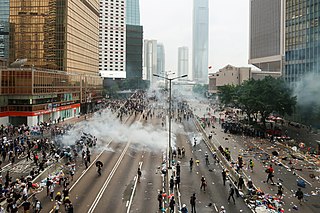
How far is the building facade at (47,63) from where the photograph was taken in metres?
50.5

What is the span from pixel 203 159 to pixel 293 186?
9.84 m

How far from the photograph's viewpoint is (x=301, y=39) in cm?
6166

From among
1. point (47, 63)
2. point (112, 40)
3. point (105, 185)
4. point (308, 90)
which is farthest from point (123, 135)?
point (112, 40)

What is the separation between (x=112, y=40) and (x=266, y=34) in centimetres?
8085

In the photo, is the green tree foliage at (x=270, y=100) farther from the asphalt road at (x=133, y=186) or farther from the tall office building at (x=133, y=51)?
the tall office building at (x=133, y=51)

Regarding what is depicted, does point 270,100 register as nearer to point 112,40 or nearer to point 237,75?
point 237,75

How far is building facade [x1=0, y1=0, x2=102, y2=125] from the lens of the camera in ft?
166

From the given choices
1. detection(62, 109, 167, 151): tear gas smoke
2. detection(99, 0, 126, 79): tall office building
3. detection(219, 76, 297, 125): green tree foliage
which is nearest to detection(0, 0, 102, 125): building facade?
detection(62, 109, 167, 151): tear gas smoke

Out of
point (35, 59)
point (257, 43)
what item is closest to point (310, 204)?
point (35, 59)

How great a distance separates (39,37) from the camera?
68.9 m

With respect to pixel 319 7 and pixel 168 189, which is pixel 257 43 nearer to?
pixel 319 7

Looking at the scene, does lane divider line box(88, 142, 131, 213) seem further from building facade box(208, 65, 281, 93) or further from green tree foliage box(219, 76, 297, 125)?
building facade box(208, 65, 281, 93)

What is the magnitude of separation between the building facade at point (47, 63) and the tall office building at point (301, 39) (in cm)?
4557

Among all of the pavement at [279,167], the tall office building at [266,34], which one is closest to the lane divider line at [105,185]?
the pavement at [279,167]
